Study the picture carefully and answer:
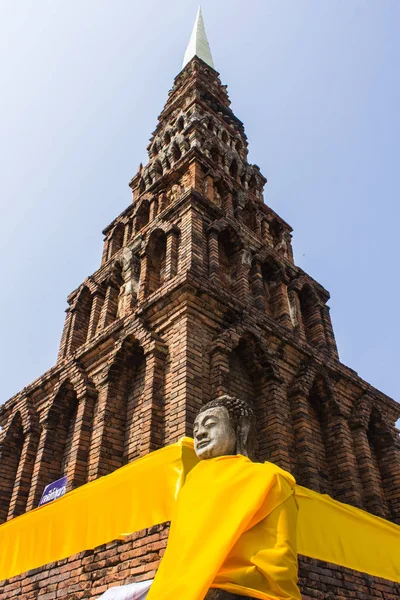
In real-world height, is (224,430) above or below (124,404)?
below

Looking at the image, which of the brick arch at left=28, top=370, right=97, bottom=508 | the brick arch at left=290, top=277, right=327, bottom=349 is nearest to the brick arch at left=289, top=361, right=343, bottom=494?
the brick arch at left=290, top=277, right=327, bottom=349

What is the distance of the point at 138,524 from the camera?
5902mm

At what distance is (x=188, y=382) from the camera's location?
7.77m

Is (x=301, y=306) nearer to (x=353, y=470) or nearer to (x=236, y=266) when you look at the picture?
(x=236, y=266)

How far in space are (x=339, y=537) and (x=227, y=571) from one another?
3737mm

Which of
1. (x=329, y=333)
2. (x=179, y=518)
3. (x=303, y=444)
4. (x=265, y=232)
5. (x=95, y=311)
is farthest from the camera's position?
(x=265, y=232)

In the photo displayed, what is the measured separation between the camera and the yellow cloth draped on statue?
370 centimetres

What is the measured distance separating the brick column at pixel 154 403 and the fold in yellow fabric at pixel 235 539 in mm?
3647

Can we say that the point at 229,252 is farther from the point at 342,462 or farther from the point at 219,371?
the point at 342,462

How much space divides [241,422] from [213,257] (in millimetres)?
6346

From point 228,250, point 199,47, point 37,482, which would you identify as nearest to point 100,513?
point 37,482

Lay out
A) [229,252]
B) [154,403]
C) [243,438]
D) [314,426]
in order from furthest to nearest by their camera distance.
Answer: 1. [229,252]
2. [314,426]
3. [154,403]
4. [243,438]

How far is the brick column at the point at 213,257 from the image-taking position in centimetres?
1051

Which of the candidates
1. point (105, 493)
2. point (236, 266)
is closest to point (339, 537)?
point (105, 493)
